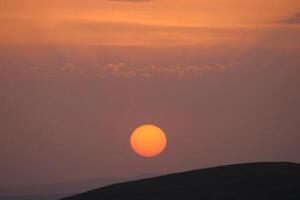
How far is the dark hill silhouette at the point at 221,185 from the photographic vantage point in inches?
1914

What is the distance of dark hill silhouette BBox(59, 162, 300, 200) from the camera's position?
48.6m

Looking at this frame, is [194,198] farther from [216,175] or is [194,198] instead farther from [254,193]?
[216,175]

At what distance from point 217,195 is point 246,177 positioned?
571 centimetres

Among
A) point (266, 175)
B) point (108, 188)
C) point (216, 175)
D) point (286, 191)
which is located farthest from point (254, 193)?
point (108, 188)

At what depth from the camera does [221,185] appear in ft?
177

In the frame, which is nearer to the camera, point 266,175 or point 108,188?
point 266,175

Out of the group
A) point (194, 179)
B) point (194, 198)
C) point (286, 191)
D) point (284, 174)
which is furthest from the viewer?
point (194, 179)

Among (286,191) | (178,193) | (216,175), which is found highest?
(216,175)

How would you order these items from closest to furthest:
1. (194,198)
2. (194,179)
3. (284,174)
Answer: (194,198) < (284,174) < (194,179)

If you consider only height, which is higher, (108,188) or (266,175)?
(108,188)

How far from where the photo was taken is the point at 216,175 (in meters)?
59.2

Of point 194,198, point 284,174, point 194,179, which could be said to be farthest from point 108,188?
point 284,174

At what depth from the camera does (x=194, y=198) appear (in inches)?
2003

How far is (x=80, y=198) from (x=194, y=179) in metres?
11.5
